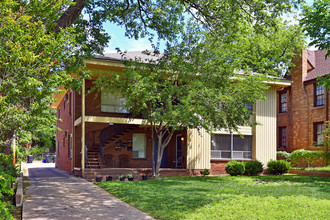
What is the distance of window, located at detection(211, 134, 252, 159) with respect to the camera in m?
21.4

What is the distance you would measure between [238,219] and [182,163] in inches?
523

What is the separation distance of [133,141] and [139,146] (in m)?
0.51

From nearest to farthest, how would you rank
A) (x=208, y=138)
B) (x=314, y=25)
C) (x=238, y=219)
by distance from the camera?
(x=238, y=219) < (x=314, y=25) < (x=208, y=138)

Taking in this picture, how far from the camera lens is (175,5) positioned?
1503cm

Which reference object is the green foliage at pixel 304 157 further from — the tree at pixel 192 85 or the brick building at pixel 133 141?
the tree at pixel 192 85

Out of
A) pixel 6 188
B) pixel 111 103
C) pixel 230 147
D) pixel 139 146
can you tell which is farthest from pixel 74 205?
pixel 230 147

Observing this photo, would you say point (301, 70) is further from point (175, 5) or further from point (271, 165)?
point (175, 5)

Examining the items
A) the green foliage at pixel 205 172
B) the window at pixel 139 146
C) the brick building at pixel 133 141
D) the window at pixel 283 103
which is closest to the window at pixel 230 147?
the brick building at pixel 133 141

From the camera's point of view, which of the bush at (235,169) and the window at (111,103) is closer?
the bush at (235,169)

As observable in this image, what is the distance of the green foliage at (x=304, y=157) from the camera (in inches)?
887

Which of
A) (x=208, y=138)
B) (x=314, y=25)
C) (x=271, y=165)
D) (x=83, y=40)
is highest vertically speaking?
(x=314, y=25)

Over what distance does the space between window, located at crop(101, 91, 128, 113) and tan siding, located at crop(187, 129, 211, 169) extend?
4.28 meters

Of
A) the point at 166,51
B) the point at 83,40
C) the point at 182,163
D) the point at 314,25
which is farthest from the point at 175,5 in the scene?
the point at 182,163

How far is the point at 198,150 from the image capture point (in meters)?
20.6
